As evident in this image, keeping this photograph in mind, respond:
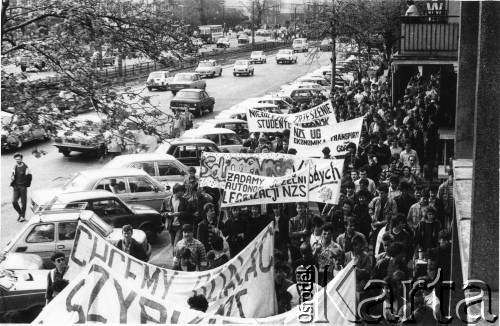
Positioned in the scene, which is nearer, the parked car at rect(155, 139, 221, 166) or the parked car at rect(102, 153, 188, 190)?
the parked car at rect(102, 153, 188, 190)

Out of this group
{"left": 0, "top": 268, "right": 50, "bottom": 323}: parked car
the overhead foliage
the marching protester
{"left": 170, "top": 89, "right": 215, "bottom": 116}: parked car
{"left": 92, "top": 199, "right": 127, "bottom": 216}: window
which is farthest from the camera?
{"left": 170, "top": 89, "right": 215, "bottom": 116}: parked car

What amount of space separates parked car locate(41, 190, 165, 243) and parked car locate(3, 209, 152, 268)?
104 cm

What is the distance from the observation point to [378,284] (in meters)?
10.2

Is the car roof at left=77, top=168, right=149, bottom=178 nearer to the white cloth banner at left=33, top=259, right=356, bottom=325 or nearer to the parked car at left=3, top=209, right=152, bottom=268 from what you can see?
the parked car at left=3, top=209, right=152, bottom=268

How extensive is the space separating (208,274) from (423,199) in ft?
14.2

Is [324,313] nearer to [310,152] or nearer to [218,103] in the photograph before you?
[310,152]

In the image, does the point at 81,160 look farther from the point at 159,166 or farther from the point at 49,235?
the point at 49,235

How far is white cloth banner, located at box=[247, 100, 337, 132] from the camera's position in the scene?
66.2 feet

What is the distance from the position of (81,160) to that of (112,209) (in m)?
10.6

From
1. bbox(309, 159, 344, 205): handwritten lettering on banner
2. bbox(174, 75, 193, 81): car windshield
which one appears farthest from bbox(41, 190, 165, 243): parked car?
bbox(174, 75, 193, 81): car windshield

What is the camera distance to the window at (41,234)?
14312mm

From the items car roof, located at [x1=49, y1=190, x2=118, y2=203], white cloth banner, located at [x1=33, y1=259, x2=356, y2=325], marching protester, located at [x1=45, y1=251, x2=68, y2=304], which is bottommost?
car roof, located at [x1=49, y1=190, x2=118, y2=203]

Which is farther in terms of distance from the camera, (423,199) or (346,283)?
(423,199)

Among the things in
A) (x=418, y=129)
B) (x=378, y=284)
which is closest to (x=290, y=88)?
(x=418, y=129)
